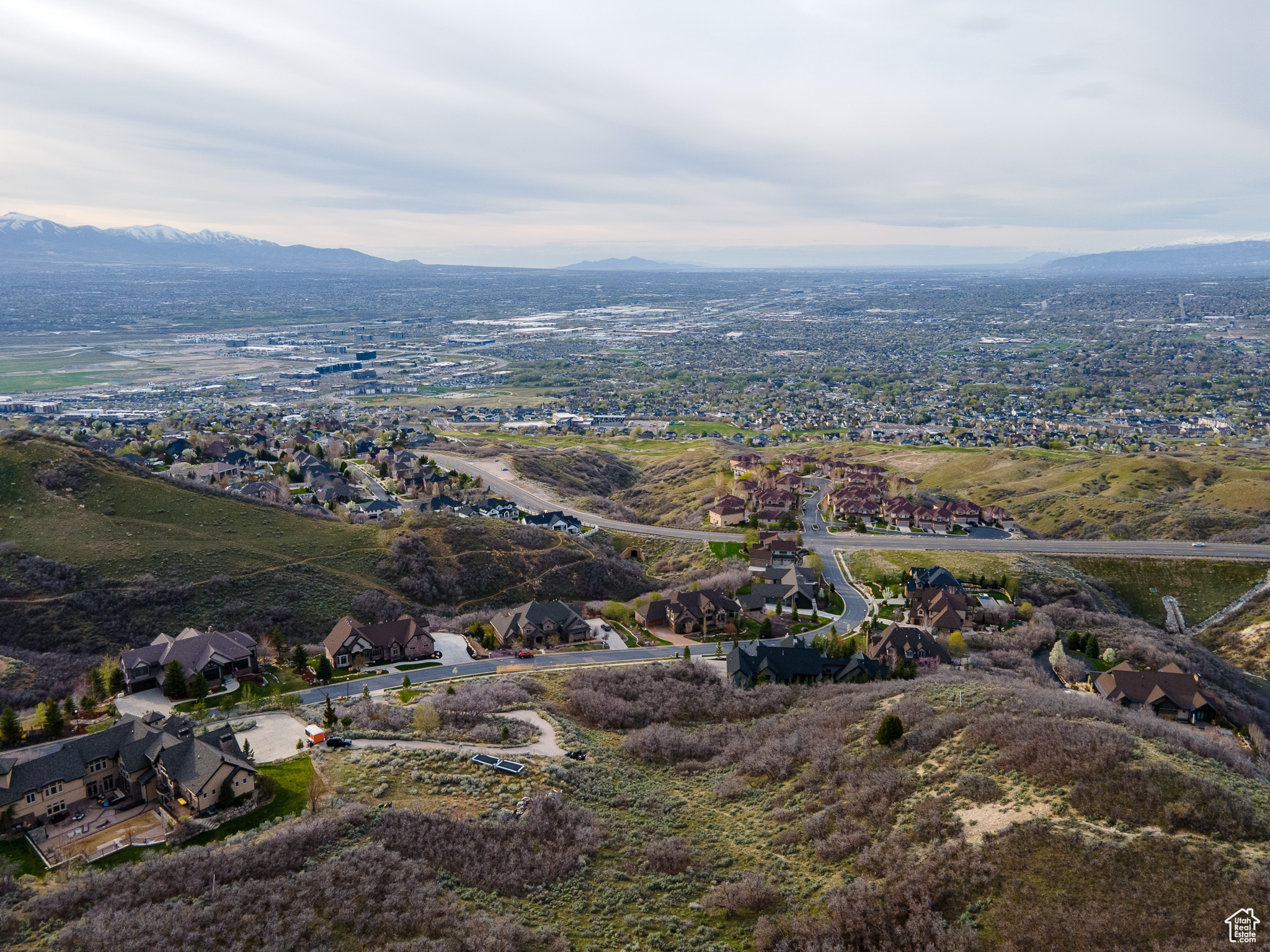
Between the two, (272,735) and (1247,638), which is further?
(1247,638)

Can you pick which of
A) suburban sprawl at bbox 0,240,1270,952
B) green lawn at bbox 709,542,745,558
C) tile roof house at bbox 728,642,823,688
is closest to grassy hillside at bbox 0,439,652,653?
suburban sprawl at bbox 0,240,1270,952

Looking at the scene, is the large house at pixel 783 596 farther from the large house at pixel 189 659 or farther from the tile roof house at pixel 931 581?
the large house at pixel 189 659

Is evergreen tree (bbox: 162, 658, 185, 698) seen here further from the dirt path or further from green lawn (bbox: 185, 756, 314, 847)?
the dirt path

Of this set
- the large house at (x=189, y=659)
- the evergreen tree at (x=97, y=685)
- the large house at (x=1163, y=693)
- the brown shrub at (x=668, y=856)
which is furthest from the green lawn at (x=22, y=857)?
the large house at (x=1163, y=693)

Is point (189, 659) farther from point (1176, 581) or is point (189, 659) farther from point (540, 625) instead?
point (1176, 581)

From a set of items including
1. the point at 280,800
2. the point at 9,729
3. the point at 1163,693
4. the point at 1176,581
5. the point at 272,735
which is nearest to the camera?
the point at 280,800

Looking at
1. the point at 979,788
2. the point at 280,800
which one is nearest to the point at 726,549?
the point at 979,788
